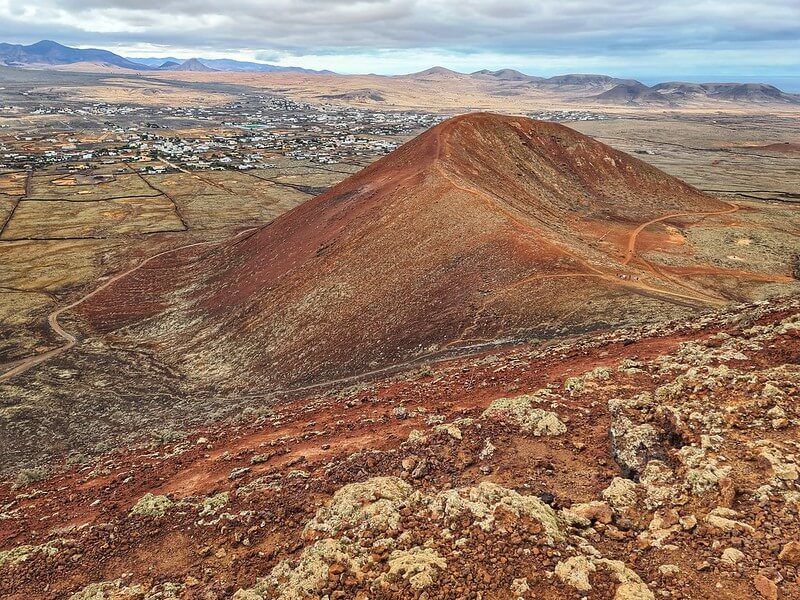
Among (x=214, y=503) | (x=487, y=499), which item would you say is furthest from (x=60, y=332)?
(x=487, y=499)

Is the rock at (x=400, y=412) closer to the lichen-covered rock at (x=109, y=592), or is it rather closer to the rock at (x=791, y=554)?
the lichen-covered rock at (x=109, y=592)

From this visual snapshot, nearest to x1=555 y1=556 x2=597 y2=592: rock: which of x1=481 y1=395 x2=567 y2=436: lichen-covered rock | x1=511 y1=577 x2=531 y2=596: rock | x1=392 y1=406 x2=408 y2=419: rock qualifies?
x1=511 y1=577 x2=531 y2=596: rock

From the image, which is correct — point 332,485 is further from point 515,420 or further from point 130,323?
point 130,323

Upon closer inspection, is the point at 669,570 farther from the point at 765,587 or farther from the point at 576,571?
the point at 576,571

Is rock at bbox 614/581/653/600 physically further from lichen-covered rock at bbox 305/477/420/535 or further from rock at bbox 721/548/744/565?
lichen-covered rock at bbox 305/477/420/535

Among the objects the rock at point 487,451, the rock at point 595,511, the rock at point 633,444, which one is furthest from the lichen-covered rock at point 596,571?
the rock at point 487,451

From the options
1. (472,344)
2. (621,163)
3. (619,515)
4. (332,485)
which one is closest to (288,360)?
(472,344)
